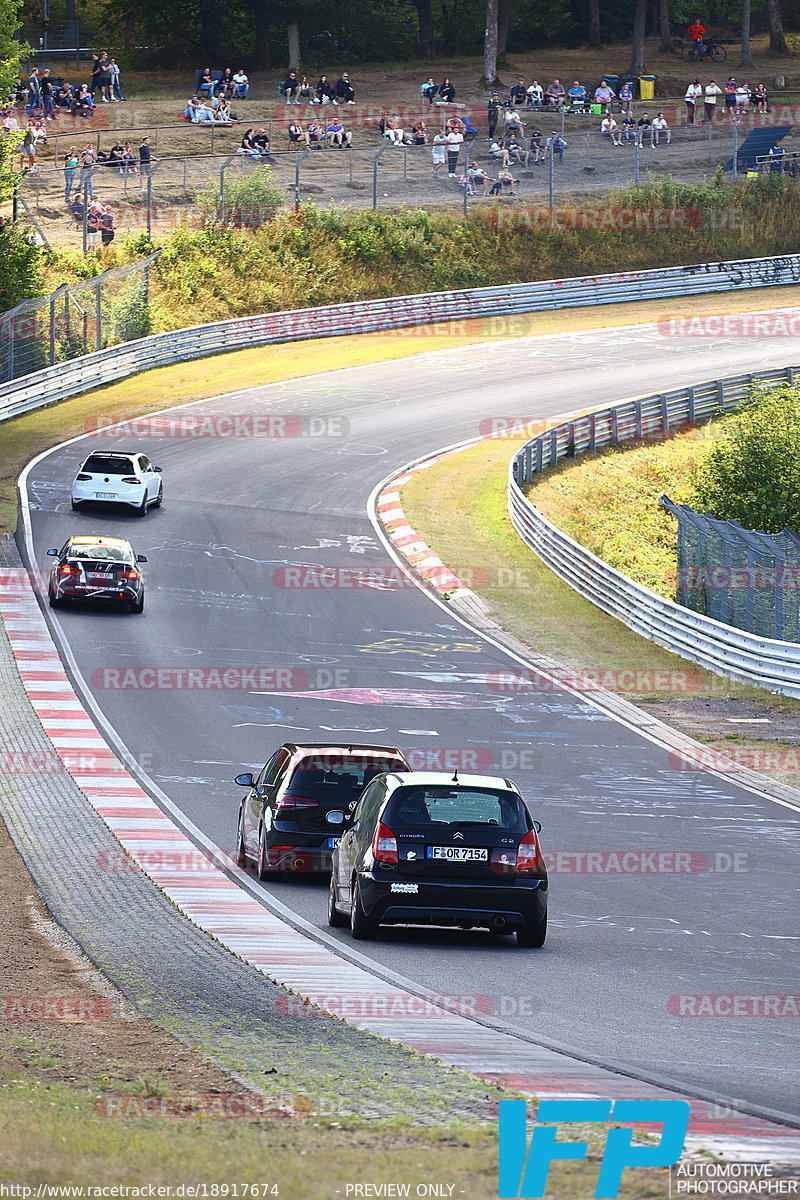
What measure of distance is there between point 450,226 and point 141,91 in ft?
74.5

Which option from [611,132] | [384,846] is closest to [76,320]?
[611,132]

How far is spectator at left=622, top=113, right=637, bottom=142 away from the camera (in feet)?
236

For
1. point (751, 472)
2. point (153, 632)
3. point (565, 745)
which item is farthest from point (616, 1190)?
point (751, 472)

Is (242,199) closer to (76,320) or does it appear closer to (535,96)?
(76,320)

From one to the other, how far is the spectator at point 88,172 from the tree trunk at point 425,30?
3442cm

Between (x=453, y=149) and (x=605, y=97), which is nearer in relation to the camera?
(x=453, y=149)

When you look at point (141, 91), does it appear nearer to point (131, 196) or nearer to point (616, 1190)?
point (131, 196)

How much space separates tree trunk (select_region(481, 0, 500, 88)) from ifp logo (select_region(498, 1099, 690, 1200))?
80.5 meters

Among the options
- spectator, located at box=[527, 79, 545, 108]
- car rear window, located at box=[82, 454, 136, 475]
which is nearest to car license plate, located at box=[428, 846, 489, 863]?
car rear window, located at box=[82, 454, 136, 475]

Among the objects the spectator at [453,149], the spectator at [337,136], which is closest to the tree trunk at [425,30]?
the spectator at [337,136]

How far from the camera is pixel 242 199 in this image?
6338 cm

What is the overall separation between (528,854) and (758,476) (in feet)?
96.9

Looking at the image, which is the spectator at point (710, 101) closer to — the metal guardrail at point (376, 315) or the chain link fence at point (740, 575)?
the metal guardrail at point (376, 315)

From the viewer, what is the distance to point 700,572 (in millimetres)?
32438
